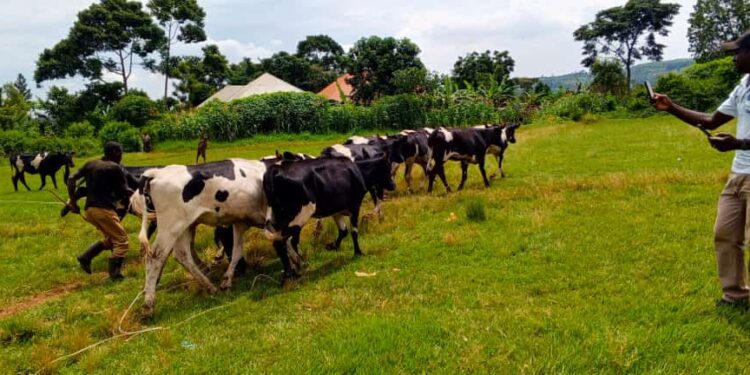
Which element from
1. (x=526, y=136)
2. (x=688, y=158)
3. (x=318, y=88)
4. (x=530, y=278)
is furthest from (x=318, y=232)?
(x=318, y=88)

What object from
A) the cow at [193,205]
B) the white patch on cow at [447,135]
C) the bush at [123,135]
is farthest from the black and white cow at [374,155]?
the bush at [123,135]

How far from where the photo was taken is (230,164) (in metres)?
7.24

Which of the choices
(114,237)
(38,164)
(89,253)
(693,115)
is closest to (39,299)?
(89,253)

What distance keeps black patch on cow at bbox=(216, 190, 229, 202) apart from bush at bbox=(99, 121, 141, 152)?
32122 millimetres

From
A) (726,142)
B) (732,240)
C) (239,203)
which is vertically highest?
(726,142)

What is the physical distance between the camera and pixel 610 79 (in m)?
45.1

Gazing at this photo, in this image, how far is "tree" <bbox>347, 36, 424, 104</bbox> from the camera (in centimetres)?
4175

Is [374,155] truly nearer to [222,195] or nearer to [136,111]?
[222,195]

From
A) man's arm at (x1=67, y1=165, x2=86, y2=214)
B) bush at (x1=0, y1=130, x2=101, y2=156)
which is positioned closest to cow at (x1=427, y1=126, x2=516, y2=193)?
man's arm at (x1=67, y1=165, x2=86, y2=214)

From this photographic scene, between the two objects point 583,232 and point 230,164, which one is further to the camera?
point 583,232

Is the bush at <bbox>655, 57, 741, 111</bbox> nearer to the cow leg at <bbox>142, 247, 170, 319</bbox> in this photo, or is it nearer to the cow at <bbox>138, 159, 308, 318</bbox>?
the cow at <bbox>138, 159, 308, 318</bbox>

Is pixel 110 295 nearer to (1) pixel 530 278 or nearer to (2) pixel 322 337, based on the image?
(2) pixel 322 337

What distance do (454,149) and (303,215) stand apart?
6831 mm

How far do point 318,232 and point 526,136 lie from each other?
61.7 ft
